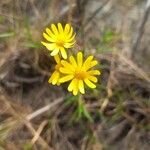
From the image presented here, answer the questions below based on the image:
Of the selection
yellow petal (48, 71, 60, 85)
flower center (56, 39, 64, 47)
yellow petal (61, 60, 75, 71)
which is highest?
flower center (56, 39, 64, 47)

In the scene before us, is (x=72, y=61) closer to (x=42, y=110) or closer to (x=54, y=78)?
(x=54, y=78)

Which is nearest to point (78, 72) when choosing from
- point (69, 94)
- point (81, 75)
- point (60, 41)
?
point (81, 75)

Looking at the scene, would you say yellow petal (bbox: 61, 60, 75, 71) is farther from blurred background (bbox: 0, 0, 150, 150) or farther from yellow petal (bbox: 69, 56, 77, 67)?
blurred background (bbox: 0, 0, 150, 150)

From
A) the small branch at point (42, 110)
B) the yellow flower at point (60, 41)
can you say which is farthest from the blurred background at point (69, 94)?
the yellow flower at point (60, 41)

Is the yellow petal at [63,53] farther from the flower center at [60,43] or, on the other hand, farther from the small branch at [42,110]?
the small branch at [42,110]

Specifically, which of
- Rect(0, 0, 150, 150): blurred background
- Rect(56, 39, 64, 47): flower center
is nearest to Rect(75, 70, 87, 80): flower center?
Rect(56, 39, 64, 47): flower center

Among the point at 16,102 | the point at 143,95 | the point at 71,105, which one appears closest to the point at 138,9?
the point at 143,95

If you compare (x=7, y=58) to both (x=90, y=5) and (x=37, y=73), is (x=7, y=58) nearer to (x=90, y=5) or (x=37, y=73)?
(x=37, y=73)
